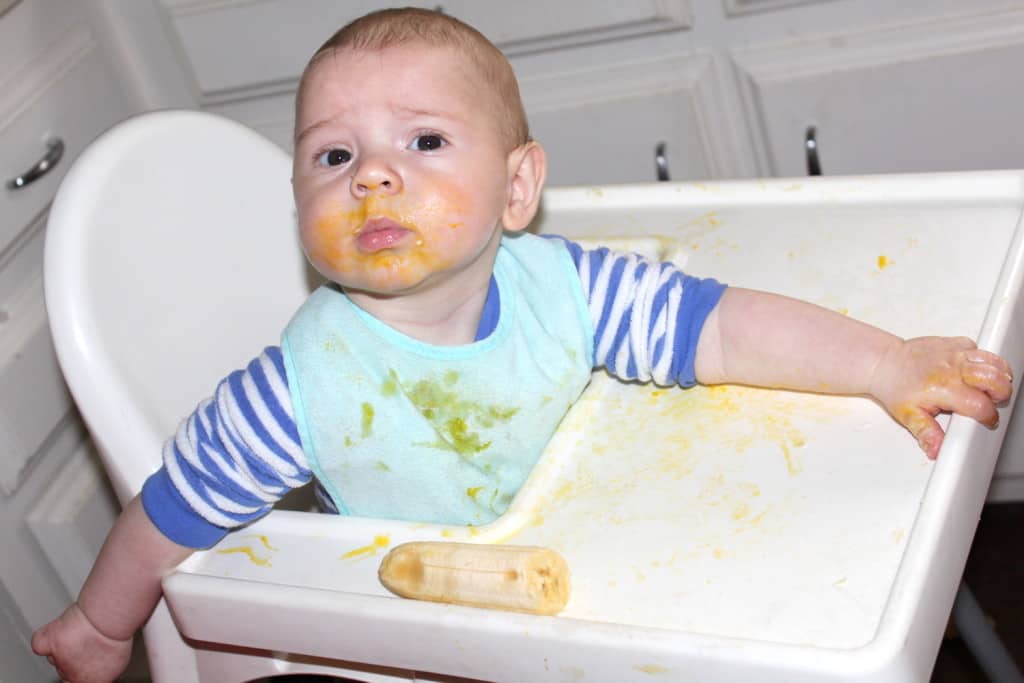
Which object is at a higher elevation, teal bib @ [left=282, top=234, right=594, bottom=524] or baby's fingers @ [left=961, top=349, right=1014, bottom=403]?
baby's fingers @ [left=961, top=349, right=1014, bottom=403]

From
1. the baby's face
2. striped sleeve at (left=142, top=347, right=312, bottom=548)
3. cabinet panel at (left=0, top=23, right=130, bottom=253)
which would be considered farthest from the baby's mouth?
cabinet panel at (left=0, top=23, right=130, bottom=253)

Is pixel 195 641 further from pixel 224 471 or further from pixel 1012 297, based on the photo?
pixel 1012 297

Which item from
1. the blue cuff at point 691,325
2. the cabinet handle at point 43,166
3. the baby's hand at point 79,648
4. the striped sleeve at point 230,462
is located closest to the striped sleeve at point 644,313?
the blue cuff at point 691,325

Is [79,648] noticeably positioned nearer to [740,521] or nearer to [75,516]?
[75,516]

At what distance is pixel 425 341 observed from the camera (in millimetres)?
815

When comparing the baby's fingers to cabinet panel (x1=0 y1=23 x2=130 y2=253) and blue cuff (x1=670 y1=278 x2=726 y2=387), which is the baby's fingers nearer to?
blue cuff (x1=670 y1=278 x2=726 y2=387)

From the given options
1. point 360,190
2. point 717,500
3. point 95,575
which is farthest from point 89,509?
point 717,500

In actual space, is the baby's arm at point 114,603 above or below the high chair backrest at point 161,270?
below

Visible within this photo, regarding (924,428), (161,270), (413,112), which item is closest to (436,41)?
(413,112)

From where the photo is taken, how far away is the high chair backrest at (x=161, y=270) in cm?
81

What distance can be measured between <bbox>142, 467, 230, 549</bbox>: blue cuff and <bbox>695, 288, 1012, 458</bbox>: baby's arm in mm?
325

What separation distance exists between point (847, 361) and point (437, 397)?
0.84ft

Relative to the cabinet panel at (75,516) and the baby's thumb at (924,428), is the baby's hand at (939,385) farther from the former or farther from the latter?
the cabinet panel at (75,516)

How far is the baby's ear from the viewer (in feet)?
2.69
